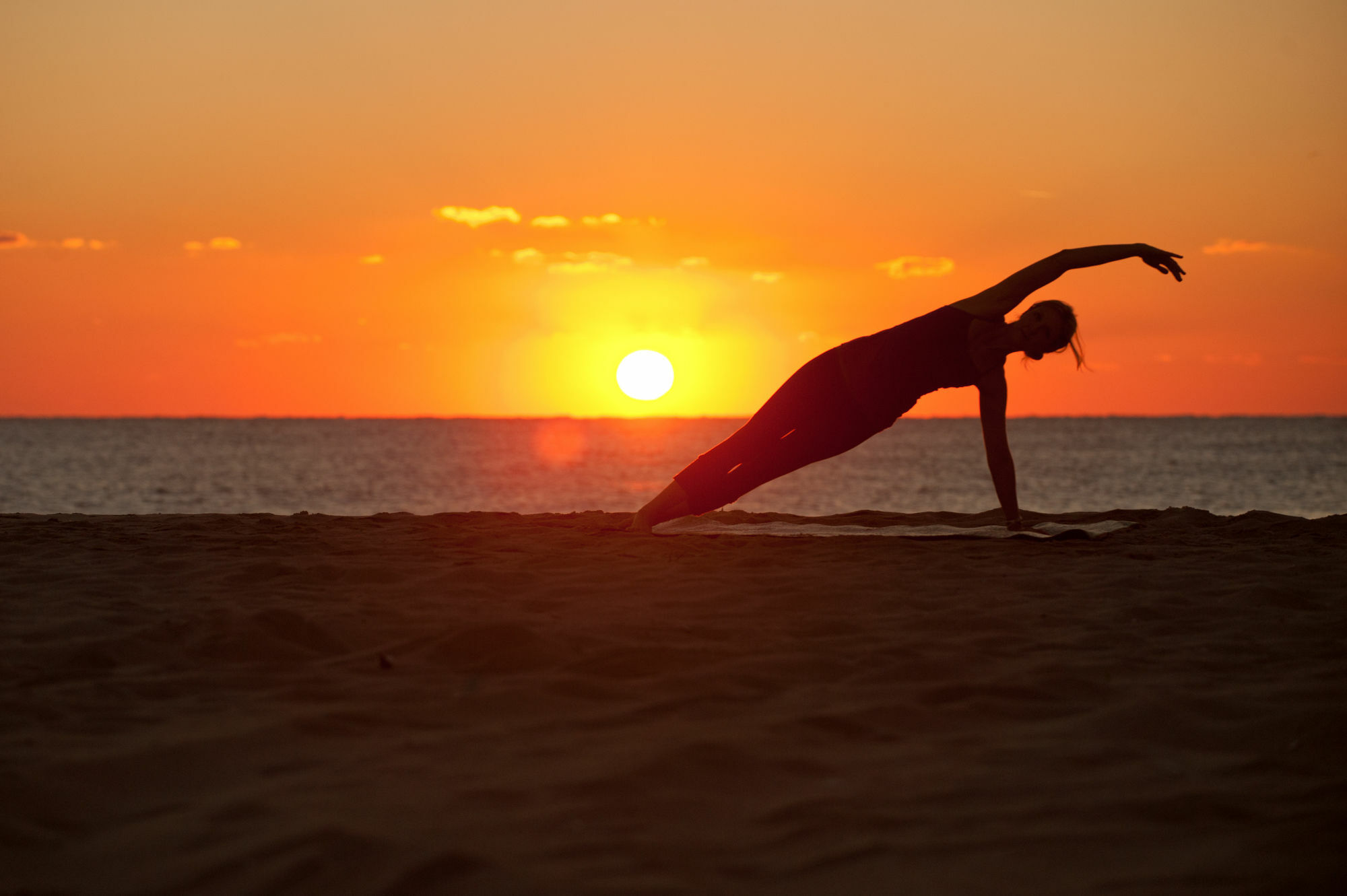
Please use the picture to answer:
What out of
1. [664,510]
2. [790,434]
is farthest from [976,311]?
[664,510]

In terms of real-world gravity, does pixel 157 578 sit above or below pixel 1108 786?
above

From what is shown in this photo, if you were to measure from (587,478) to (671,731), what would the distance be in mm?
44122

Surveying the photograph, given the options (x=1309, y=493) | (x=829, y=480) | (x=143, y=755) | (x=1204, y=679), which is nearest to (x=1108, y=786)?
(x=1204, y=679)

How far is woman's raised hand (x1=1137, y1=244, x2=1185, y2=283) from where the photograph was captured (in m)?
5.86

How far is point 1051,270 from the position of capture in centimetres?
588

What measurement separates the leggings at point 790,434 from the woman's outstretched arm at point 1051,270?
87cm

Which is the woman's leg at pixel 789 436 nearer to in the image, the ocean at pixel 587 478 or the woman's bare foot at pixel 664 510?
the woman's bare foot at pixel 664 510

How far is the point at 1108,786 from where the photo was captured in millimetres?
2299

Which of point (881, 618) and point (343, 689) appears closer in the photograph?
point (343, 689)

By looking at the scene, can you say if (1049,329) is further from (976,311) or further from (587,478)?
(587,478)

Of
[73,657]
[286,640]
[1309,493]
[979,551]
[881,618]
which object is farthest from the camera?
[1309,493]

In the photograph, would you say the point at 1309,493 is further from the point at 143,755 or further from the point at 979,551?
the point at 143,755

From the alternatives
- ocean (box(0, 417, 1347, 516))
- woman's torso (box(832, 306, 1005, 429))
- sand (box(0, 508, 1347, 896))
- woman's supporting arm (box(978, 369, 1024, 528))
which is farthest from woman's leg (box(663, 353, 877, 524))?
ocean (box(0, 417, 1347, 516))

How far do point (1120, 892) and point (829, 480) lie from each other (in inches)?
1614
